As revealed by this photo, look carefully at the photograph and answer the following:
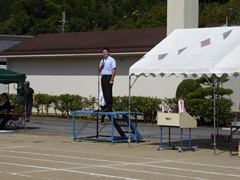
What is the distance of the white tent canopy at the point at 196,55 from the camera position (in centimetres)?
1468

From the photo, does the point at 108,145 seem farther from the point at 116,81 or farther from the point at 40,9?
the point at 40,9

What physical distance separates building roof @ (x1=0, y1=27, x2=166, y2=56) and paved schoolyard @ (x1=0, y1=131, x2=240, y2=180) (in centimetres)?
1485

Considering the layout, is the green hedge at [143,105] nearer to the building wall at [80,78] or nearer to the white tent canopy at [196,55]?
the building wall at [80,78]

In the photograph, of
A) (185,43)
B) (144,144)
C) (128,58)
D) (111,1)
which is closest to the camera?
(185,43)

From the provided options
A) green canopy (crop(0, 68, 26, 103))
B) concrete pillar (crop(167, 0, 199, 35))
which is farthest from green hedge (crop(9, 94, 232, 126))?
green canopy (crop(0, 68, 26, 103))

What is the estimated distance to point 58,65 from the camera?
36.3 m

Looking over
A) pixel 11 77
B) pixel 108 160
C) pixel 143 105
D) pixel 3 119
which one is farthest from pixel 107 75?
pixel 143 105

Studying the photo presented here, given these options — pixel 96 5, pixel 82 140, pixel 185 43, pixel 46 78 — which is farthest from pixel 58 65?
pixel 96 5

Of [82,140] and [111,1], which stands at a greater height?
[111,1]

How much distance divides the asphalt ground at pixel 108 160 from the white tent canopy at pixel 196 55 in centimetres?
202

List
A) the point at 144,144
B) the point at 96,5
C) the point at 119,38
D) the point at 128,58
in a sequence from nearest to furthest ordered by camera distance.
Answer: the point at 144,144 < the point at 128,58 < the point at 119,38 < the point at 96,5

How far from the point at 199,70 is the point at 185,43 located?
192cm

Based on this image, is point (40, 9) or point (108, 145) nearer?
point (108, 145)

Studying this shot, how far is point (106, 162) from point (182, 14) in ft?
62.1
